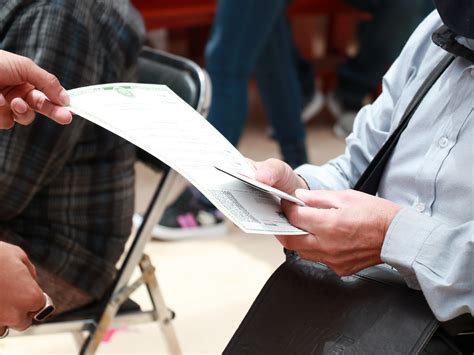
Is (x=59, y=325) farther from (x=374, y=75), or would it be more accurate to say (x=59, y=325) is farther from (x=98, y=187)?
(x=374, y=75)

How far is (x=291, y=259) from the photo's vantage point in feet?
3.92

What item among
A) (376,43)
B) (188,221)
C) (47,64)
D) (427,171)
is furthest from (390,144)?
(376,43)

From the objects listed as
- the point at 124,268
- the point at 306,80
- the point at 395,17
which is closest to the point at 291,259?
the point at 124,268

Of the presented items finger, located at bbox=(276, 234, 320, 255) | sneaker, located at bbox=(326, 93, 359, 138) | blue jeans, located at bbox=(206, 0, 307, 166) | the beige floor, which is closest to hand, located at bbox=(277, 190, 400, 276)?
finger, located at bbox=(276, 234, 320, 255)

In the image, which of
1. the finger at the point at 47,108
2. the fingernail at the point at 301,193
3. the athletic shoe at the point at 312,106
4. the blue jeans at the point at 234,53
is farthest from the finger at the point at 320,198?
the athletic shoe at the point at 312,106

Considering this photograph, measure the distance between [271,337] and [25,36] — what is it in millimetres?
671

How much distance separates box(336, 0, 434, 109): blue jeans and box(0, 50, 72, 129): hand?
2.71 metres

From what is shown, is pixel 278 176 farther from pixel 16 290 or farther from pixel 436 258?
pixel 16 290

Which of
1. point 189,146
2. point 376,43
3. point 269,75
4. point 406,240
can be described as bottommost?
point 376,43

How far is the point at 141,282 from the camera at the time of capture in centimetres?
162

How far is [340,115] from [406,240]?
301 centimetres

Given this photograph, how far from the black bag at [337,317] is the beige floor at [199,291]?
103 cm

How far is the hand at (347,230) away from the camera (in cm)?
109

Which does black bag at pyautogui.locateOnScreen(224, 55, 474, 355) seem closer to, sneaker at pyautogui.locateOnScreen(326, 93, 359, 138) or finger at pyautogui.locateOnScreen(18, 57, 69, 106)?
finger at pyautogui.locateOnScreen(18, 57, 69, 106)
